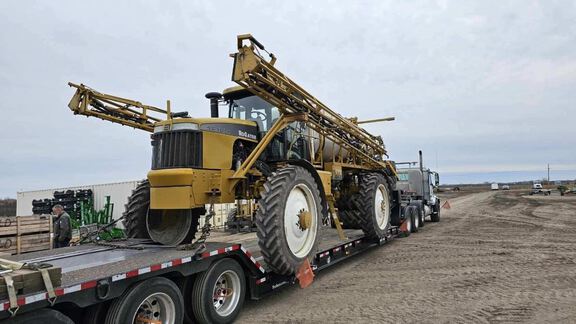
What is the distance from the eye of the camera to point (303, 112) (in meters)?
7.41

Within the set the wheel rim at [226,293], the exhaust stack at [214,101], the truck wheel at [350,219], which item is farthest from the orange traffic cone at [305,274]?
the truck wheel at [350,219]

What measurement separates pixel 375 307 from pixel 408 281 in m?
1.72

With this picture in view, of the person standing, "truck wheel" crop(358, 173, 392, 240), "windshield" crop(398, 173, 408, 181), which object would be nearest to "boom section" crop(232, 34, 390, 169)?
"truck wheel" crop(358, 173, 392, 240)

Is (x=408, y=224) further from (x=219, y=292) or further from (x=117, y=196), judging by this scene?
(x=117, y=196)

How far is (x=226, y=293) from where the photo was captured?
551 centimetres

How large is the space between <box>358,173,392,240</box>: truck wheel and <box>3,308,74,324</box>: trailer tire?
7.37 metres

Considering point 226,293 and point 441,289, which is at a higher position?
point 226,293

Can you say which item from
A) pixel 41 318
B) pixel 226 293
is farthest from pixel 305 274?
pixel 41 318

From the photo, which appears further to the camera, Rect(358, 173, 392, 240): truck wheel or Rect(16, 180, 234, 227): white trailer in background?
Rect(16, 180, 234, 227): white trailer in background

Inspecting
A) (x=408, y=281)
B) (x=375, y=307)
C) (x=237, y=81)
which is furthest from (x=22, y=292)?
(x=408, y=281)

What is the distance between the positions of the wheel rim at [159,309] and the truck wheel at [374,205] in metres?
6.14

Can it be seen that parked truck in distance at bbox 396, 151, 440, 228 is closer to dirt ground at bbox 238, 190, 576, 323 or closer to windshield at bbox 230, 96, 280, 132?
dirt ground at bbox 238, 190, 576, 323

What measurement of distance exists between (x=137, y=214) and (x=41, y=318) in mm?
3769

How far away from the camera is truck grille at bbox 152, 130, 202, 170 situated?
20.0 feet
